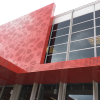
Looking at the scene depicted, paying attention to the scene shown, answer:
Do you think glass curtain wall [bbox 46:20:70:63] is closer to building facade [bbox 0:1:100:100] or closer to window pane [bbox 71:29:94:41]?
building facade [bbox 0:1:100:100]

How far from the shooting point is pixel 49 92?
9844 mm

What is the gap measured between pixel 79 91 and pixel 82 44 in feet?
11.7

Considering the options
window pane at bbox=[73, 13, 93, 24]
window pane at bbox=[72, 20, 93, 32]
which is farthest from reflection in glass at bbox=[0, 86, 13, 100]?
window pane at bbox=[73, 13, 93, 24]

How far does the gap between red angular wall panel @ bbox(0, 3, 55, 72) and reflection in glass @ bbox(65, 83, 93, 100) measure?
10.3ft

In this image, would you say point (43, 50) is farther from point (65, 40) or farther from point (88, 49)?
point (88, 49)

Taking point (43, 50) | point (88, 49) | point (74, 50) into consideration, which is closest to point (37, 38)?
point (43, 50)

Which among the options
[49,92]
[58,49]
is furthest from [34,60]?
[49,92]

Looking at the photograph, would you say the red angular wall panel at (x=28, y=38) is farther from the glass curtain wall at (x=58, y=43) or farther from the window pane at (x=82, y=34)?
the window pane at (x=82, y=34)

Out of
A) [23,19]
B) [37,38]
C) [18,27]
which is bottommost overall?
[37,38]

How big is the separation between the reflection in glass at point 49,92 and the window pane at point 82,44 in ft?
11.2

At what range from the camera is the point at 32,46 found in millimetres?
11141

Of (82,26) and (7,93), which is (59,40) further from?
(7,93)

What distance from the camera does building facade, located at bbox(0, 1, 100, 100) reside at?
7.68m

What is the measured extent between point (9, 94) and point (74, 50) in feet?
24.9
